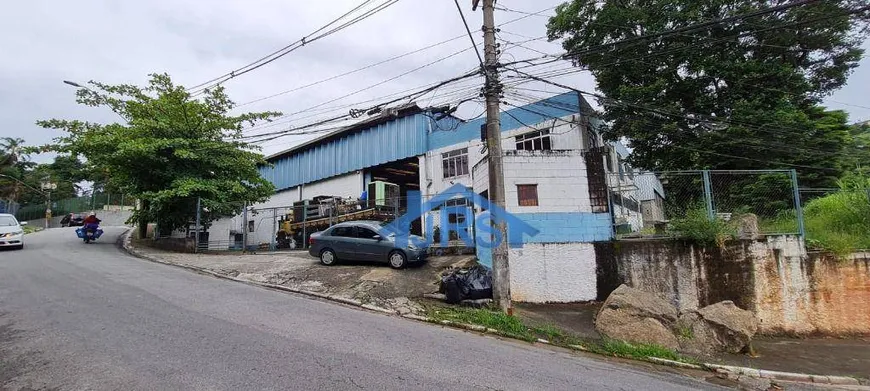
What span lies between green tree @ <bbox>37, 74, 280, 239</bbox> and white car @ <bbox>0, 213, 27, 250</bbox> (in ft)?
11.2

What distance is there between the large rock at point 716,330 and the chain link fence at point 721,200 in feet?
8.48

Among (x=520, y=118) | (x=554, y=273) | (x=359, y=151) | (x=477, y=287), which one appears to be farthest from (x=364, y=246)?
(x=359, y=151)

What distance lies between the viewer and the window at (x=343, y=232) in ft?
42.3

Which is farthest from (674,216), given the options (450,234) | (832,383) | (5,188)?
(5,188)

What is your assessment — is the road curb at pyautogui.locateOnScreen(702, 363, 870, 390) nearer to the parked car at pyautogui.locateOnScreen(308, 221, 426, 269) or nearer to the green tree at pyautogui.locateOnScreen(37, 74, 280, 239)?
the parked car at pyautogui.locateOnScreen(308, 221, 426, 269)

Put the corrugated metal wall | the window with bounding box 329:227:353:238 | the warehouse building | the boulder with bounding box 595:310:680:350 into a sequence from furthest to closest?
the corrugated metal wall
the window with bounding box 329:227:353:238
the warehouse building
the boulder with bounding box 595:310:680:350

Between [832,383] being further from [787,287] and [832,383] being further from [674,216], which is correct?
[674,216]

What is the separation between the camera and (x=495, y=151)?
30.5 ft

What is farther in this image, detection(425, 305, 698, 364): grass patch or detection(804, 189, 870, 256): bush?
detection(804, 189, 870, 256): bush

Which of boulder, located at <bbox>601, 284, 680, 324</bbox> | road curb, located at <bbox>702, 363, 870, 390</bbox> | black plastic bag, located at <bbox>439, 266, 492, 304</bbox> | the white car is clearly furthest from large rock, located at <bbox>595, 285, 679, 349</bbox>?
the white car

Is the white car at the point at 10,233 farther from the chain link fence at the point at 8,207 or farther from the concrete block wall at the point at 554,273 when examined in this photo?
the chain link fence at the point at 8,207

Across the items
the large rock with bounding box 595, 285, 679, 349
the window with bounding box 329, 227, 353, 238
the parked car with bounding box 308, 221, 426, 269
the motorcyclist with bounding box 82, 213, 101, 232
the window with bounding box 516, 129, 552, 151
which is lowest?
the large rock with bounding box 595, 285, 679, 349

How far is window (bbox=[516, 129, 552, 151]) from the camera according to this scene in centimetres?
1822

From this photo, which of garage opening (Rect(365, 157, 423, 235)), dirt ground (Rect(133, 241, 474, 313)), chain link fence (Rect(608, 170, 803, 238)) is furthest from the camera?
garage opening (Rect(365, 157, 423, 235))
